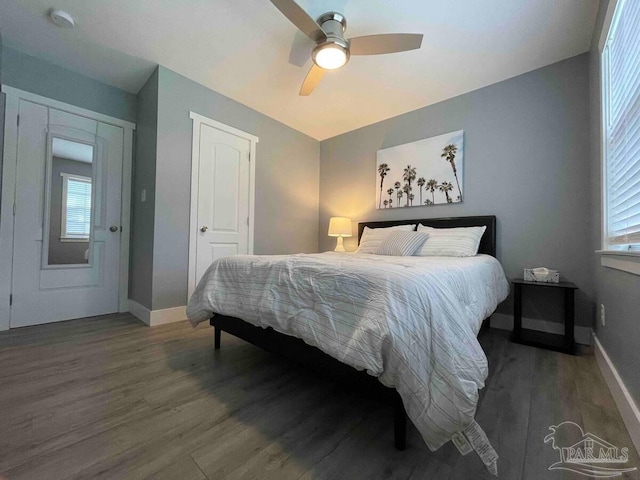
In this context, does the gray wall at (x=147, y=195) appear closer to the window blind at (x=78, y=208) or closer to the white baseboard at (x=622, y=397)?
the window blind at (x=78, y=208)

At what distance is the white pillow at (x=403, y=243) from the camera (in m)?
2.51

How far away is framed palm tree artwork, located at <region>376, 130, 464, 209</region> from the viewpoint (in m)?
2.93

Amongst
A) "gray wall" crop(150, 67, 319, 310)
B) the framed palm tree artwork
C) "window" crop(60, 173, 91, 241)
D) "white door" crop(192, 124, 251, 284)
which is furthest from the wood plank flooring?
the framed palm tree artwork

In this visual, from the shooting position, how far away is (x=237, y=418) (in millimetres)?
1186

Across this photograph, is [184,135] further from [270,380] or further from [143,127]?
[270,380]

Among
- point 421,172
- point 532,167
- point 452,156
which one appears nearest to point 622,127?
point 532,167

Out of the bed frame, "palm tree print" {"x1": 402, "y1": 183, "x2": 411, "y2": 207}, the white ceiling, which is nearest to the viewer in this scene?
the bed frame

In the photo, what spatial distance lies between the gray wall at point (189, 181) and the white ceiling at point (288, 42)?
0.24m

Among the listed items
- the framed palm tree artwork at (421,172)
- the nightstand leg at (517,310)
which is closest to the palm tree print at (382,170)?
the framed palm tree artwork at (421,172)

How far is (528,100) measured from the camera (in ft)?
8.29

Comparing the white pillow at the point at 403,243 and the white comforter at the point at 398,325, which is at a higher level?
the white pillow at the point at 403,243

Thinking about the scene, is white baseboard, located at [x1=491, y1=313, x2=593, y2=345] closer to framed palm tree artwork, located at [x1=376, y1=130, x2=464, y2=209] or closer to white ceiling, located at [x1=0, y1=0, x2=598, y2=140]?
framed palm tree artwork, located at [x1=376, y1=130, x2=464, y2=209]

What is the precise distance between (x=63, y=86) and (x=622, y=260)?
4.62 meters

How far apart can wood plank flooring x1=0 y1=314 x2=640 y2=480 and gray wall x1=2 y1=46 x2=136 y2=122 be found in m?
2.36
